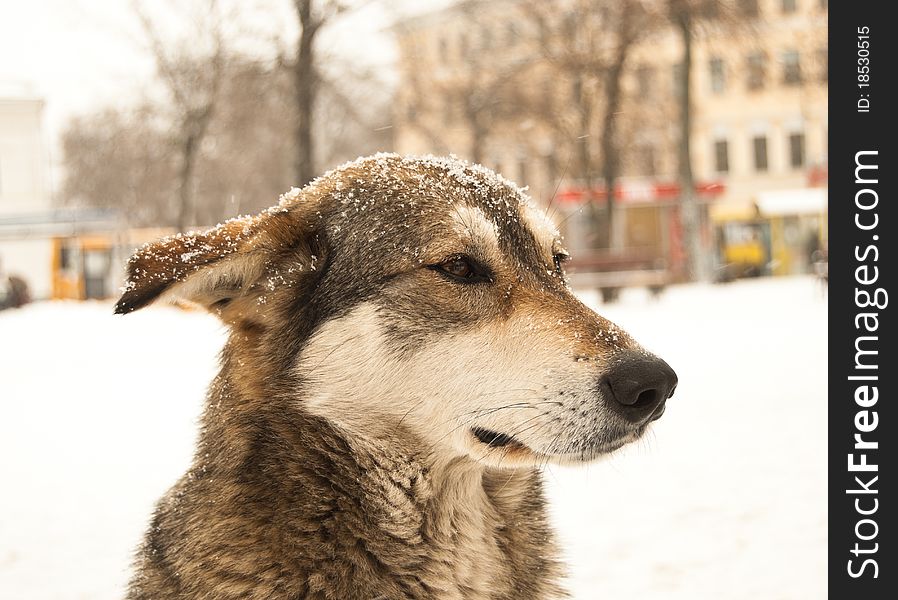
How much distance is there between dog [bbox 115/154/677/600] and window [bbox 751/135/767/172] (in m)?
55.2

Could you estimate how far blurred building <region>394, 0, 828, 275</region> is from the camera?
26.6 metres

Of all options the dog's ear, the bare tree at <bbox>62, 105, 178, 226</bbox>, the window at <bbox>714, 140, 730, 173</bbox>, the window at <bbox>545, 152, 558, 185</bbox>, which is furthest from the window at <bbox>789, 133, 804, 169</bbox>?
the dog's ear

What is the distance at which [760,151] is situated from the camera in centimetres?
5544

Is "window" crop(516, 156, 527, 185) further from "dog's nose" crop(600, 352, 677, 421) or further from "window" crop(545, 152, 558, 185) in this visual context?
"dog's nose" crop(600, 352, 677, 421)

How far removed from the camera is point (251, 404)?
3375 mm

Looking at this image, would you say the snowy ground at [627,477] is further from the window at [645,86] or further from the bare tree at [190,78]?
the window at [645,86]

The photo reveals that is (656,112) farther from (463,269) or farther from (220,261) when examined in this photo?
(220,261)

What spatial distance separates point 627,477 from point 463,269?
4.86 m

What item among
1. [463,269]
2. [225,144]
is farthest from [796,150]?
[463,269]

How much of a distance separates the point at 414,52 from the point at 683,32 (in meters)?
7.54

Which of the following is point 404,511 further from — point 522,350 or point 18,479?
point 18,479

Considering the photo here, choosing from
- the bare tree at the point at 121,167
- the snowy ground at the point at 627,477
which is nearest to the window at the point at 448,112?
the bare tree at the point at 121,167
